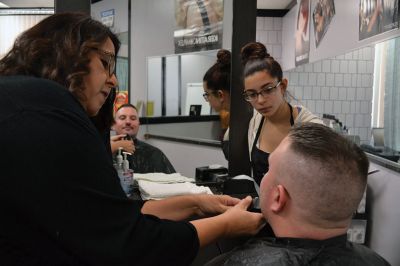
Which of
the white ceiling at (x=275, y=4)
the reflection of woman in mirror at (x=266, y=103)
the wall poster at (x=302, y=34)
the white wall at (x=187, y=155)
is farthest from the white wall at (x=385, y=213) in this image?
the white ceiling at (x=275, y=4)

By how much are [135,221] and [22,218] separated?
243 millimetres

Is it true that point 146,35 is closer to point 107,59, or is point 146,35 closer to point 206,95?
point 206,95

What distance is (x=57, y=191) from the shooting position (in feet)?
2.57

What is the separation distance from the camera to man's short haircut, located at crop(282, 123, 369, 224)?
1.02m

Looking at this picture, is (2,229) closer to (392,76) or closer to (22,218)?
(22,218)

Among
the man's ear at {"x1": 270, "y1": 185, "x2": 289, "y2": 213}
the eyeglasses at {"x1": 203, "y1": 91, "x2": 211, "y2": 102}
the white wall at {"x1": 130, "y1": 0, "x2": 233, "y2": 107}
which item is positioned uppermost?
the white wall at {"x1": 130, "y1": 0, "x2": 233, "y2": 107}

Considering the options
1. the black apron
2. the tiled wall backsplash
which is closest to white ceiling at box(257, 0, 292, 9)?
the tiled wall backsplash

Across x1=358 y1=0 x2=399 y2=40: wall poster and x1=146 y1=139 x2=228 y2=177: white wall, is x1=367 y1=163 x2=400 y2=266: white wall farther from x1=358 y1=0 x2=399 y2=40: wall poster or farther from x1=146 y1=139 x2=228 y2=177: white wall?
x1=146 y1=139 x2=228 y2=177: white wall

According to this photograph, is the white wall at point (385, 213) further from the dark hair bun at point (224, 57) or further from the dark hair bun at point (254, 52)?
the dark hair bun at point (224, 57)

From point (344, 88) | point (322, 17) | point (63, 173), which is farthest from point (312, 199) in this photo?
point (344, 88)

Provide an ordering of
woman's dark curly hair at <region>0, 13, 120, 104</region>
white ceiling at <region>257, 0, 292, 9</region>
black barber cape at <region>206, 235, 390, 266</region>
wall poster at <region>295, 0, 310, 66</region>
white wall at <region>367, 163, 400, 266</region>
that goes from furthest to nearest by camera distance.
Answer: white ceiling at <region>257, 0, 292, 9</region>
wall poster at <region>295, 0, 310, 66</region>
white wall at <region>367, 163, 400, 266</region>
black barber cape at <region>206, 235, 390, 266</region>
woman's dark curly hair at <region>0, 13, 120, 104</region>

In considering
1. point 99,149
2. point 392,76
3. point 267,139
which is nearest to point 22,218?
point 99,149

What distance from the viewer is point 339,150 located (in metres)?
1.03

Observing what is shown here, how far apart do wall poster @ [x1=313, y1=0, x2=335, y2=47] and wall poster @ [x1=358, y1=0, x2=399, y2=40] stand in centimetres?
70
